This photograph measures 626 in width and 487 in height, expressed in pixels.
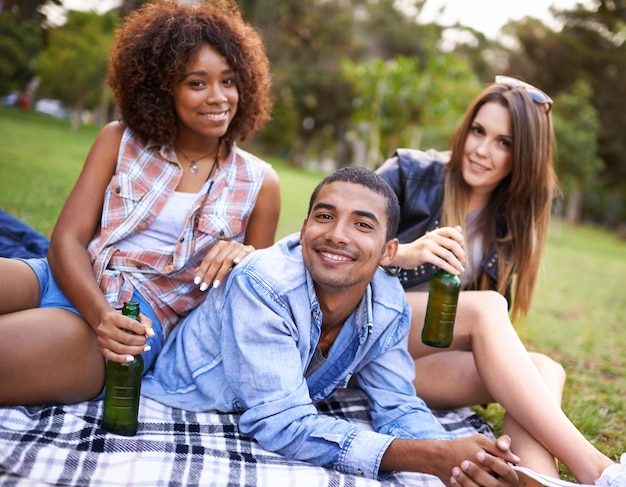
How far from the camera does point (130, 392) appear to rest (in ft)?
9.04

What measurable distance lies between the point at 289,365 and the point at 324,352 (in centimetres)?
49

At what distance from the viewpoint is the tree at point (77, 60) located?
28.5m

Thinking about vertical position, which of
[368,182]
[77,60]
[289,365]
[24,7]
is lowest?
[289,365]

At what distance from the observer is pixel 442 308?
10.7 ft

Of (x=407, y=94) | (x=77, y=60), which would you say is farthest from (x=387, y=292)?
(x=77, y=60)

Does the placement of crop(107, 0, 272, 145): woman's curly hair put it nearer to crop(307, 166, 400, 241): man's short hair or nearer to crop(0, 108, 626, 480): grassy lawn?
crop(307, 166, 400, 241): man's short hair

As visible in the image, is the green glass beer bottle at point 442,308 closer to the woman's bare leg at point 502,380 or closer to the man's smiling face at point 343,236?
the woman's bare leg at point 502,380

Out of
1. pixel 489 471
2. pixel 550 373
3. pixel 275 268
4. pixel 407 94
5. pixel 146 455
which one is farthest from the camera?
pixel 407 94

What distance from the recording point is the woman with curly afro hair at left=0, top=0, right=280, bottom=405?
304 cm

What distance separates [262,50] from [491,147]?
1.62 m

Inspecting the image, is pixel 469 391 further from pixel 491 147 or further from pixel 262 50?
pixel 262 50

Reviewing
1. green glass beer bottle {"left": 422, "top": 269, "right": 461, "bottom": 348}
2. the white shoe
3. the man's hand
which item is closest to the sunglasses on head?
green glass beer bottle {"left": 422, "top": 269, "right": 461, "bottom": 348}

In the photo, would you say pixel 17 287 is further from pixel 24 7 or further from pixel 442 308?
pixel 24 7

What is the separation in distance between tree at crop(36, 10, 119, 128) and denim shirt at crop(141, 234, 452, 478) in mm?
26874
